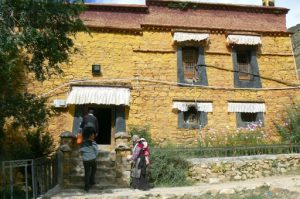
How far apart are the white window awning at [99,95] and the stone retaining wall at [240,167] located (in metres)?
4.51

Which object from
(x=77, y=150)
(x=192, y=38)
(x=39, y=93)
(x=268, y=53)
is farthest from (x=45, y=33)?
(x=268, y=53)

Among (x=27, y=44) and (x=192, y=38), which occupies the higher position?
(x=192, y=38)

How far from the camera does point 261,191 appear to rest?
12188 mm

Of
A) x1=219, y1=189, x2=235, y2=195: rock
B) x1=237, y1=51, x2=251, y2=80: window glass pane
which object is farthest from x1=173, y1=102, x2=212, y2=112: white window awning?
x1=219, y1=189, x2=235, y2=195: rock

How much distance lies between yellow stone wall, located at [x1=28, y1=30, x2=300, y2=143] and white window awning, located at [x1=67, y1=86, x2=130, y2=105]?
499mm

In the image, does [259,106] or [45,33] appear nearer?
[45,33]

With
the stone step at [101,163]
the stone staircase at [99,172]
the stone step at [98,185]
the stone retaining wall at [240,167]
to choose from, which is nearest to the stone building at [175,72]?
the stone staircase at [99,172]

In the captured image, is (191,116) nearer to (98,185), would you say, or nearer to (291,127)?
(291,127)

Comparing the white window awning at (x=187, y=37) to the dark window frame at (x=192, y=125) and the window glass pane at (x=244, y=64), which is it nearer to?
the window glass pane at (x=244, y=64)

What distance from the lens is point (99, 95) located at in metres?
17.6

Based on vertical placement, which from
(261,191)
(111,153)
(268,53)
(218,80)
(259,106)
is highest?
(268,53)

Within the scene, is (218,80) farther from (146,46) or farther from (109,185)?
(109,185)

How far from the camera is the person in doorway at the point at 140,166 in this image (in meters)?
13.1

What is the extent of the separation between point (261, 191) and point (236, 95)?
24.8 feet
